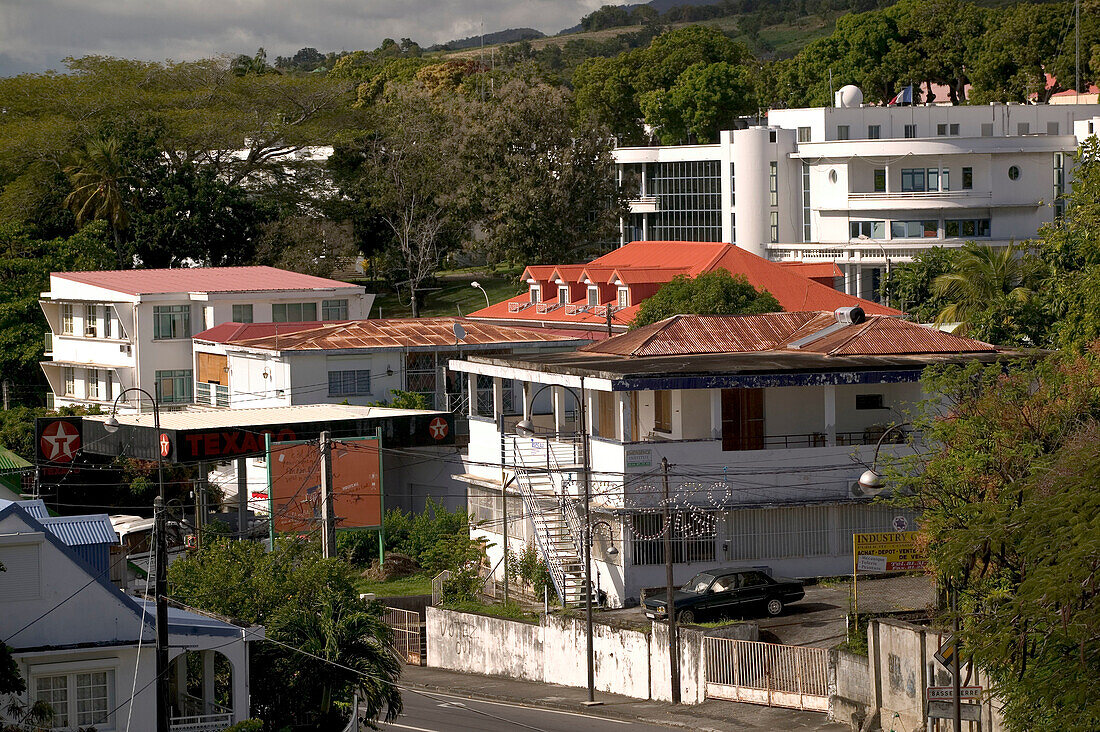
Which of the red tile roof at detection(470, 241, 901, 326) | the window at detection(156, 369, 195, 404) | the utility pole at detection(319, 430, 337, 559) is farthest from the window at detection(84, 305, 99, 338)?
the utility pole at detection(319, 430, 337, 559)

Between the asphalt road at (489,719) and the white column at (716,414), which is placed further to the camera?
the white column at (716,414)

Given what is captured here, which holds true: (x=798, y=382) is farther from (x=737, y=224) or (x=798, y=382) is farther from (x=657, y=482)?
(x=737, y=224)

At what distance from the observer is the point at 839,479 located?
134 ft

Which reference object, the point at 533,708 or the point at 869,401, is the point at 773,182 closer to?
the point at 869,401

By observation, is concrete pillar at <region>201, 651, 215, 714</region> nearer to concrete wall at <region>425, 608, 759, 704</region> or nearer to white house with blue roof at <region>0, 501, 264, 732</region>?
white house with blue roof at <region>0, 501, 264, 732</region>

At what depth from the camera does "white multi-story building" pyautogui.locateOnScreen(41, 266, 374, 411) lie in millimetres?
70312

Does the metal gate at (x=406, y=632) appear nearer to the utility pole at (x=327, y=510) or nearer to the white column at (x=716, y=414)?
the utility pole at (x=327, y=510)

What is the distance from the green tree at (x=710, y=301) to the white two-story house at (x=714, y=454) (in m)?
17.3

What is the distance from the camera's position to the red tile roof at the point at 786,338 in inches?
1694

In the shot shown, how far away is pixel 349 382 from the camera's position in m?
61.1

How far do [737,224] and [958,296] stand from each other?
41.8m

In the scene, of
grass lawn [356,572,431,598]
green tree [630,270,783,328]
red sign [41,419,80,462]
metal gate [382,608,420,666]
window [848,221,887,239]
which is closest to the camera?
metal gate [382,608,420,666]

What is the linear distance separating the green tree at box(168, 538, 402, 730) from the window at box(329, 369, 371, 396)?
30260 mm

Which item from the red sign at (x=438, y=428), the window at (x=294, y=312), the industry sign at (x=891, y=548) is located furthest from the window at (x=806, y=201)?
the industry sign at (x=891, y=548)
